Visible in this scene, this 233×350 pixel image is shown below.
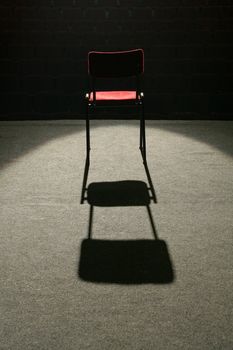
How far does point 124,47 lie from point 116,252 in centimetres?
313

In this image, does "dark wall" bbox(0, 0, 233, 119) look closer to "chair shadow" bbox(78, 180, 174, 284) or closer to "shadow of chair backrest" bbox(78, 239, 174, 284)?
"chair shadow" bbox(78, 180, 174, 284)

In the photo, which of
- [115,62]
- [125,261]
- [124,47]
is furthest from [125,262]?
[124,47]

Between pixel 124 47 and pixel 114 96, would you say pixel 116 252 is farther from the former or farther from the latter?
pixel 124 47

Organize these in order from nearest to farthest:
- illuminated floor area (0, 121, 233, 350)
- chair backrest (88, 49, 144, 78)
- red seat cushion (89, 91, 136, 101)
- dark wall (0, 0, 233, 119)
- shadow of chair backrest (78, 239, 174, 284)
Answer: illuminated floor area (0, 121, 233, 350) → shadow of chair backrest (78, 239, 174, 284) → chair backrest (88, 49, 144, 78) → red seat cushion (89, 91, 136, 101) → dark wall (0, 0, 233, 119)

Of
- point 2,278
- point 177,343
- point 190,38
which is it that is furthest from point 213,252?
point 190,38

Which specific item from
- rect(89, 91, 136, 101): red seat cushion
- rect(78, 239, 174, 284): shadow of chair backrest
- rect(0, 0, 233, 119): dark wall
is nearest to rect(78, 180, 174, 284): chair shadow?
rect(78, 239, 174, 284): shadow of chair backrest

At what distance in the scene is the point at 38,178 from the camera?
3.18 metres

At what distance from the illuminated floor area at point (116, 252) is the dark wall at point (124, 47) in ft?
4.02

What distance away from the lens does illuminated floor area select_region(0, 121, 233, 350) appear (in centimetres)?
158

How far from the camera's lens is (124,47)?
4789 mm

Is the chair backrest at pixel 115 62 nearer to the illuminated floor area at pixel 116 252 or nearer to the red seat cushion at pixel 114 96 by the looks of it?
the red seat cushion at pixel 114 96

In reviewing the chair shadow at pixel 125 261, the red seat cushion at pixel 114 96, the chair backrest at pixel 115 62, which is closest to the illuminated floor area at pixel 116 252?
the chair shadow at pixel 125 261

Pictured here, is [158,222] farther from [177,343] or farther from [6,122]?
[6,122]

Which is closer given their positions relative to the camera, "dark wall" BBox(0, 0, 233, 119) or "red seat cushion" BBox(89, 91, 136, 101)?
"red seat cushion" BBox(89, 91, 136, 101)
